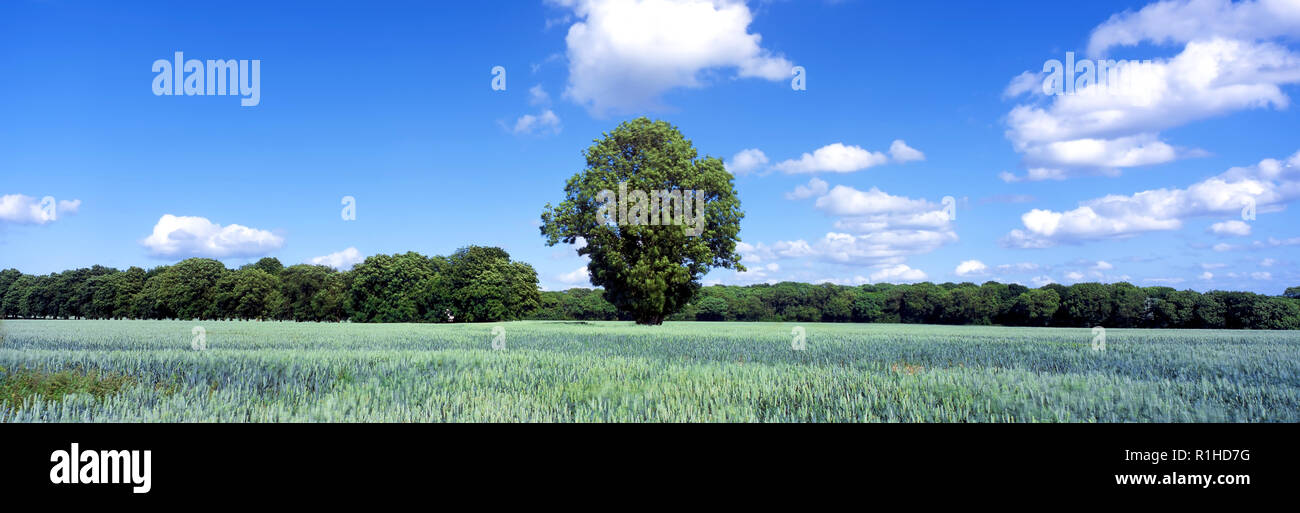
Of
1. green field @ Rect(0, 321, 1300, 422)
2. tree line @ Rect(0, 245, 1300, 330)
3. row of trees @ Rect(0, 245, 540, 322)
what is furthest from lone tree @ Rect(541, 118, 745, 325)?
row of trees @ Rect(0, 245, 540, 322)

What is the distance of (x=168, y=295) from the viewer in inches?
3019

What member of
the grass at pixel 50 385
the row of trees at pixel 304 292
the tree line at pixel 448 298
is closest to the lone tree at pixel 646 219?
the grass at pixel 50 385

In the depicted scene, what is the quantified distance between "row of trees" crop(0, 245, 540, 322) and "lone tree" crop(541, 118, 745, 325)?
45.6 m

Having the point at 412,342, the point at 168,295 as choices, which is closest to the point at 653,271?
the point at 412,342

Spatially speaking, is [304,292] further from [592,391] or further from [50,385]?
[592,391]

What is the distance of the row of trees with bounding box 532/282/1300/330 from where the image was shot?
63.5 metres
